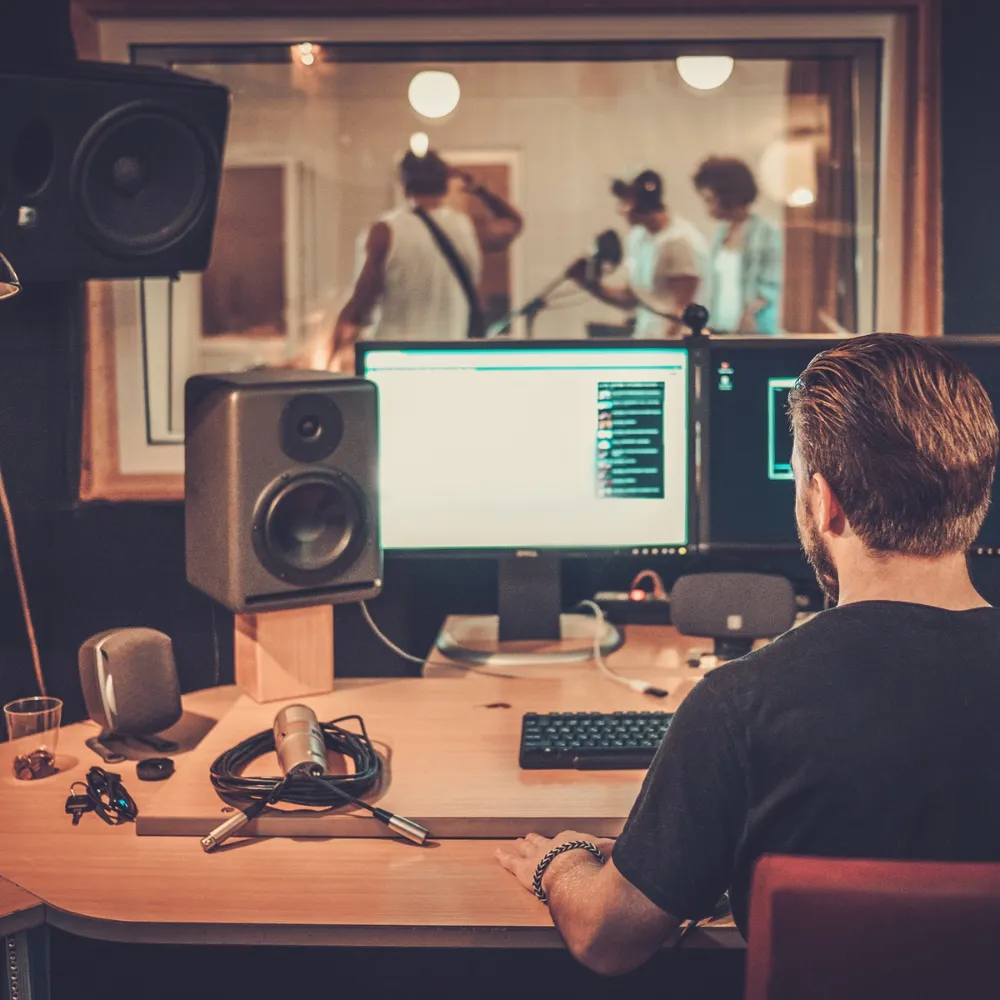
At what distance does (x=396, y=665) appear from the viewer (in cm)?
231

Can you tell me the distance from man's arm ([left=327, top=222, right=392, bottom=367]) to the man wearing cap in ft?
1.25

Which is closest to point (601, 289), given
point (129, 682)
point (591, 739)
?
point (591, 739)

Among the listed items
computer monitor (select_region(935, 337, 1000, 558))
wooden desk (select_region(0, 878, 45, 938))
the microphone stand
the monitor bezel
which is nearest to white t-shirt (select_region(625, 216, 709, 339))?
the microphone stand

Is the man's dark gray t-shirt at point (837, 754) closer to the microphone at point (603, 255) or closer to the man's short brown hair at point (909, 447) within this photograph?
the man's short brown hair at point (909, 447)

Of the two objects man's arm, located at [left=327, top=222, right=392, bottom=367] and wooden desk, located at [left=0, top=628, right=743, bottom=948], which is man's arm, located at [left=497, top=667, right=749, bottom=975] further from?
man's arm, located at [left=327, top=222, right=392, bottom=367]

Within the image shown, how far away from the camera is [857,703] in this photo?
3.52 ft

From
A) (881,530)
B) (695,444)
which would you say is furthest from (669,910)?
(695,444)

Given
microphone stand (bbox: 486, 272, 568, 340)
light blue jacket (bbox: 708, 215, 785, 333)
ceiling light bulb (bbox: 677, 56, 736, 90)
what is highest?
ceiling light bulb (bbox: 677, 56, 736, 90)

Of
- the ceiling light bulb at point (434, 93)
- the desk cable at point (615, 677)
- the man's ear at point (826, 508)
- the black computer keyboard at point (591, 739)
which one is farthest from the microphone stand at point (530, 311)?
the man's ear at point (826, 508)

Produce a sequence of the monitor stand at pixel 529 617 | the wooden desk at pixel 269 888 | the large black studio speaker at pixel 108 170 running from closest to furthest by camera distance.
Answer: the wooden desk at pixel 269 888 < the large black studio speaker at pixel 108 170 < the monitor stand at pixel 529 617

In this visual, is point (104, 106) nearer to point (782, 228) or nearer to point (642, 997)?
→ point (782, 228)

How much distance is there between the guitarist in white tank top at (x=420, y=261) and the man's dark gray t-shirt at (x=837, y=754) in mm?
1518

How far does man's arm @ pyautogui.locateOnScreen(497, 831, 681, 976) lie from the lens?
1.17 m

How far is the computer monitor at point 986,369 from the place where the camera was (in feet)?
6.90
